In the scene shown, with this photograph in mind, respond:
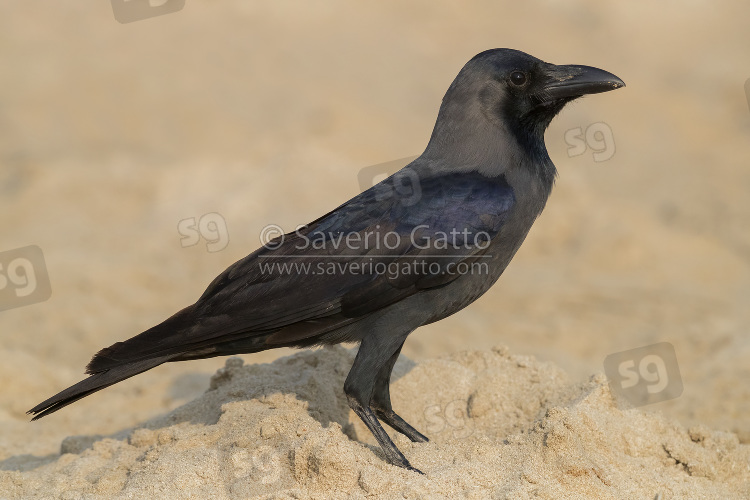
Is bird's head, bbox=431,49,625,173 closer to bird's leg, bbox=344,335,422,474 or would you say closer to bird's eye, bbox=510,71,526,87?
bird's eye, bbox=510,71,526,87

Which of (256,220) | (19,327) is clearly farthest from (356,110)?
(19,327)

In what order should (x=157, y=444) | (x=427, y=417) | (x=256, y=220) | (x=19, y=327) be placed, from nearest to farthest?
(x=157, y=444) < (x=427, y=417) < (x=19, y=327) < (x=256, y=220)

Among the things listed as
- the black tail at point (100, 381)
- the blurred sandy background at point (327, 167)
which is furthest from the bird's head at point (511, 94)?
the blurred sandy background at point (327, 167)

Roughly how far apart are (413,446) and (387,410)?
40cm

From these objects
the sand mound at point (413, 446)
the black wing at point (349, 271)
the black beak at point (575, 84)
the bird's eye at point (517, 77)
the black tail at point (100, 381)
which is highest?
the bird's eye at point (517, 77)

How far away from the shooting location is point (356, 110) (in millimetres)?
11047

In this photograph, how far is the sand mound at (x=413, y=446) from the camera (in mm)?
4082

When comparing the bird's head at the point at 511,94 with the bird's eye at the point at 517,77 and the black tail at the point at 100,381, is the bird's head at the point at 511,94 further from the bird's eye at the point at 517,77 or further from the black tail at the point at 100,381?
the black tail at the point at 100,381

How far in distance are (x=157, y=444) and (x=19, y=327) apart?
327 cm

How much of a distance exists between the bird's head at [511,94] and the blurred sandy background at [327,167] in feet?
8.15

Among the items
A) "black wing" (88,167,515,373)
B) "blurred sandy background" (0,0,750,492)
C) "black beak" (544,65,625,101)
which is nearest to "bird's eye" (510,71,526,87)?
"black beak" (544,65,625,101)

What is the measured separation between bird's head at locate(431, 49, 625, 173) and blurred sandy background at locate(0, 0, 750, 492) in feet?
8.15

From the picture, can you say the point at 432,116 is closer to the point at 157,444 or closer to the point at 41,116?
the point at 41,116

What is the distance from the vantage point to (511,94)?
4.87 meters
